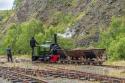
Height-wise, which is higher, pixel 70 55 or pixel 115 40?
pixel 115 40

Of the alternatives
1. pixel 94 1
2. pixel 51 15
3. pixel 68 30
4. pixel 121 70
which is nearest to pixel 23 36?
pixel 68 30

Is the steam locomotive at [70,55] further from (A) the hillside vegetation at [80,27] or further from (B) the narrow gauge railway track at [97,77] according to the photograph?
(B) the narrow gauge railway track at [97,77]

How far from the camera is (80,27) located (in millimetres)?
57219

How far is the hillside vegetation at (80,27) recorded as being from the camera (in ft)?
151

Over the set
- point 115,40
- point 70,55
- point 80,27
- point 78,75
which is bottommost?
point 78,75

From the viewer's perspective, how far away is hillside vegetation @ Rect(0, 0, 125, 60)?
4590 cm

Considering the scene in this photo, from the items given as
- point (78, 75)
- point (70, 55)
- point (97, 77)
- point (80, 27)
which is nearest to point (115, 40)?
point (70, 55)

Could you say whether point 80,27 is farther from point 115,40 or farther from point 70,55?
point 70,55

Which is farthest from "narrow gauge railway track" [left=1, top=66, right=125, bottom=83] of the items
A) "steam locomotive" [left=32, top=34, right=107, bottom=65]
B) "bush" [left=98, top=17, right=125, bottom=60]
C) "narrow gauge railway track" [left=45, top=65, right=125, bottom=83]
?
"bush" [left=98, top=17, right=125, bottom=60]

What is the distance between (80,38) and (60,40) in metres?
5.44

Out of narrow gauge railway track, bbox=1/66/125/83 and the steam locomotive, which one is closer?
narrow gauge railway track, bbox=1/66/125/83

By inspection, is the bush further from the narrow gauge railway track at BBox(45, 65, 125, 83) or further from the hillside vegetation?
the narrow gauge railway track at BBox(45, 65, 125, 83)

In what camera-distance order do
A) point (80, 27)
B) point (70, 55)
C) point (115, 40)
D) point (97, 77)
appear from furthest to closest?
point (80, 27) → point (115, 40) → point (70, 55) → point (97, 77)

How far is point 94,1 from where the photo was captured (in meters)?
60.4
